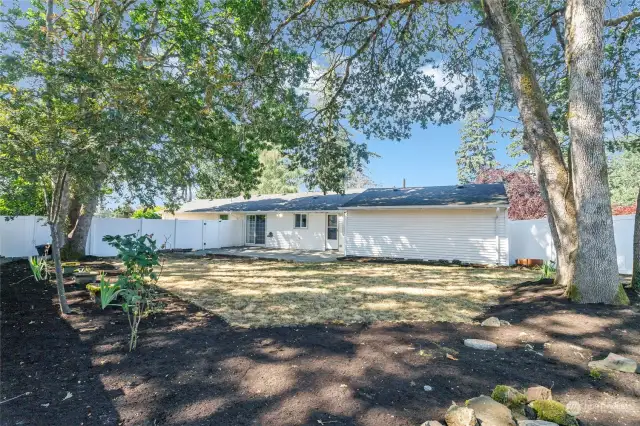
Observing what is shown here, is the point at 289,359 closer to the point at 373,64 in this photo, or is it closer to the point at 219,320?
the point at 219,320

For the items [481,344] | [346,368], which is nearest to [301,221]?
[481,344]

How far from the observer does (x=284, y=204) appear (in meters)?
19.2

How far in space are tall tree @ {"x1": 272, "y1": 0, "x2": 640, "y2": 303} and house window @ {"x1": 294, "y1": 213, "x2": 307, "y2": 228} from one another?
845cm

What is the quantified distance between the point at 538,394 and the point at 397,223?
40.6 ft

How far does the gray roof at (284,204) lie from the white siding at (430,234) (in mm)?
1830

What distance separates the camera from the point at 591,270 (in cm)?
509

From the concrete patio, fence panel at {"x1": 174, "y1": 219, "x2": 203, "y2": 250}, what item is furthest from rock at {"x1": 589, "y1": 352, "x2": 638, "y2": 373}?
fence panel at {"x1": 174, "y1": 219, "x2": 203, "y2": 250}

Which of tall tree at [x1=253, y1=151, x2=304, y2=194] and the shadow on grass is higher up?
tall tree at [x1=253, y1=151, x2=304, y2=194]

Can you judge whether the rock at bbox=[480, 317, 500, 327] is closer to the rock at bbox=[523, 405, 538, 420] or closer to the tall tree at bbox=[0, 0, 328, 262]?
the rock at bbox=[523, 405, 538, 420]

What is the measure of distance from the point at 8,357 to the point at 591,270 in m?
7.21

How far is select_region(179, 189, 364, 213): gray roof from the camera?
17.7m

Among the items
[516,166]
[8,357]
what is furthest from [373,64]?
[516,166]

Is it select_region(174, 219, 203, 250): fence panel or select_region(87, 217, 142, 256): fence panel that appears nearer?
select_region(87, 217, 142, 256): fence panel

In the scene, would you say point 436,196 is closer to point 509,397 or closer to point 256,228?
point 256,228
